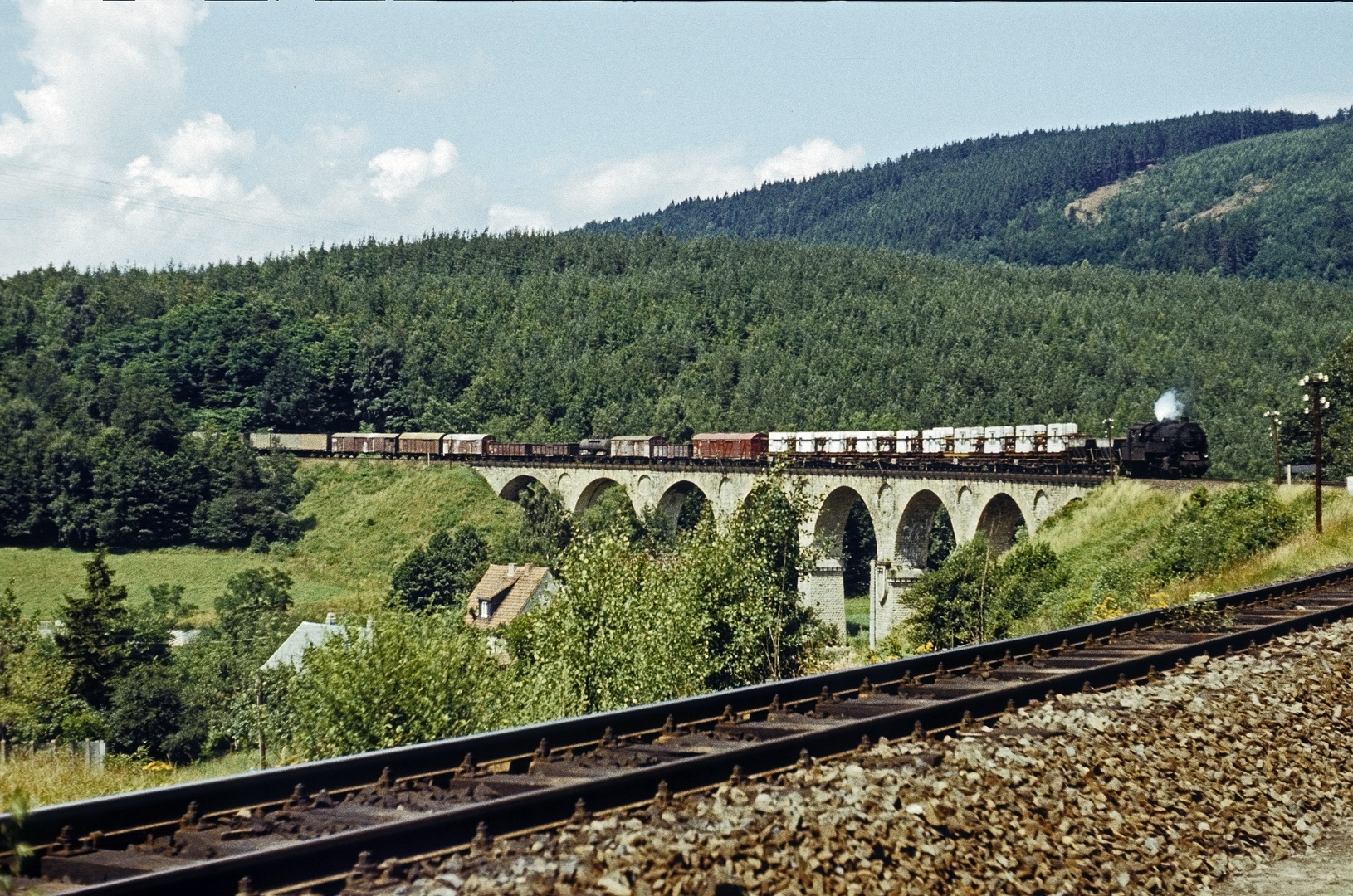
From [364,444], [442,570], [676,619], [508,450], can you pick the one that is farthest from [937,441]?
[364,444]

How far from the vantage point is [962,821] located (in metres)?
10.3

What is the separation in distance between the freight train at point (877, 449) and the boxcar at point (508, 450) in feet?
0.22

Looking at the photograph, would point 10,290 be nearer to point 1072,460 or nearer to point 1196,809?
point 1072,460

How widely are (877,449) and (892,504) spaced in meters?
6.89

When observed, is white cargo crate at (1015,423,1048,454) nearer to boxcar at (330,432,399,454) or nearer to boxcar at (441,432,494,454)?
boxcar at (441,432,494,454)

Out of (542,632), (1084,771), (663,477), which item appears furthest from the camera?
(663,477)

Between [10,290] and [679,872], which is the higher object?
[10,290]

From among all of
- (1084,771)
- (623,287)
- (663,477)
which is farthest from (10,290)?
(1084,771)

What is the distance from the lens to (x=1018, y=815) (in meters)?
11.0

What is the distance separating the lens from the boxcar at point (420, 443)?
107m

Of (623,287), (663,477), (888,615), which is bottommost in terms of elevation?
(888,615)

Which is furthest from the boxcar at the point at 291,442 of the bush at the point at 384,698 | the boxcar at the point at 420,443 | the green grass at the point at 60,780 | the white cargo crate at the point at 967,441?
the bush at the point at 384,698

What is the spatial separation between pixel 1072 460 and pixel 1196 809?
4144 cm

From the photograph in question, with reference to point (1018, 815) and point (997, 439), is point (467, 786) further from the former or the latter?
point (997, 439)
